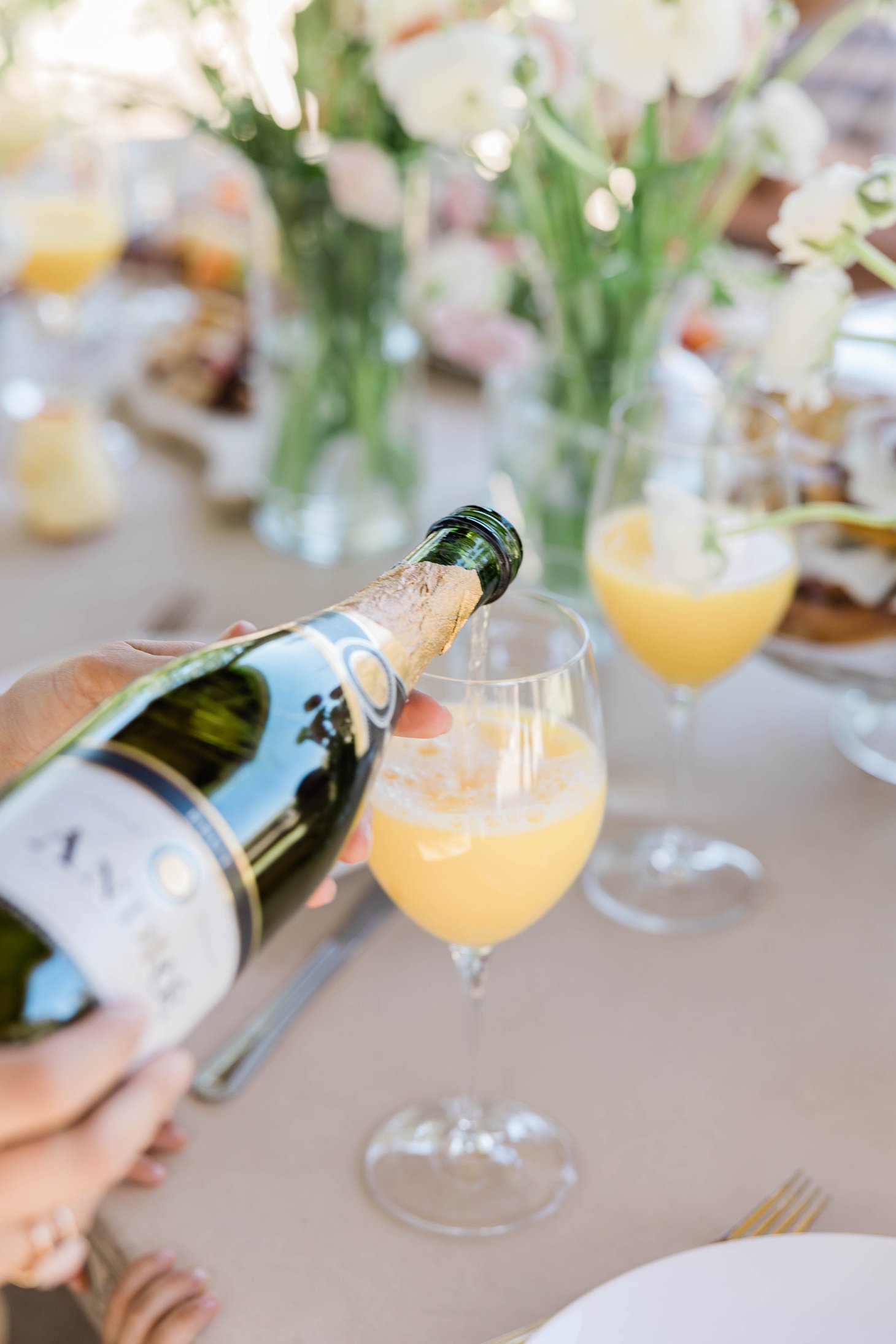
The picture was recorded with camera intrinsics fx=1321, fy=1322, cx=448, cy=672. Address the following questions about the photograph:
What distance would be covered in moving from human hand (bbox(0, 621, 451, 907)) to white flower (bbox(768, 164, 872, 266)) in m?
0.41

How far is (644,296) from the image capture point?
1225 millimetres

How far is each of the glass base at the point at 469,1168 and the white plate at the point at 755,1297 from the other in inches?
5.2

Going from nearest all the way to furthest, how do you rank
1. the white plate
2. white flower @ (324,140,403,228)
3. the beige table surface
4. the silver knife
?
1. the white plate
2. the beige table surface
3. the silver knife
4. white flower @ (324,140,403,228)

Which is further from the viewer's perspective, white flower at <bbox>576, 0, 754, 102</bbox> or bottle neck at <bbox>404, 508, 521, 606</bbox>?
white flower at <bbox>576, 0, 754, 102</bbox>

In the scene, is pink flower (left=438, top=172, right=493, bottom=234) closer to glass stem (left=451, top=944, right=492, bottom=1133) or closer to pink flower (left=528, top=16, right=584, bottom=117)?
pink flower (left=528, top=16, right=584, bottom=117)

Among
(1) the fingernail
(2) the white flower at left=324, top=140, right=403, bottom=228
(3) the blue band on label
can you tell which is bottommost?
(1) the fingernail

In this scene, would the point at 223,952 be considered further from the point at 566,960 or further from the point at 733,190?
the point at 733,190

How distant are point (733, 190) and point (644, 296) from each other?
133mm

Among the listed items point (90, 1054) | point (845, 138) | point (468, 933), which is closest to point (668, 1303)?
point (468, 933)

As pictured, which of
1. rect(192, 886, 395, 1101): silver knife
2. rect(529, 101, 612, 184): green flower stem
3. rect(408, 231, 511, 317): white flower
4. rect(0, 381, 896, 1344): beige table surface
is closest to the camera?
rect(0, 381, 896, 1344): beige table surface

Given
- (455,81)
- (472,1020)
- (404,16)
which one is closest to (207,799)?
(472,1020)

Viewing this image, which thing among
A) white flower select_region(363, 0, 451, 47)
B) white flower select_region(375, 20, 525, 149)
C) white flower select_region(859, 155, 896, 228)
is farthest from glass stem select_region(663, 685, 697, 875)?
white flower select_region(363, 0, 451, 47)

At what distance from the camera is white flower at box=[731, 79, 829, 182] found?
1.15 meters

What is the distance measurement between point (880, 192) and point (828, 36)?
44 centimetres
